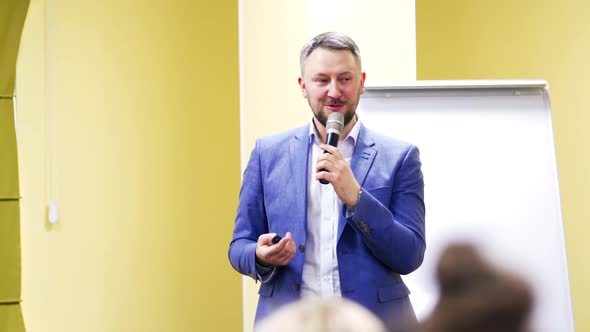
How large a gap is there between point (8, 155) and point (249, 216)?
5.63ft

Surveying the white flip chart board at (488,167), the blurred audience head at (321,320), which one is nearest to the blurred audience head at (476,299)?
the blurred audience head at (321,320)

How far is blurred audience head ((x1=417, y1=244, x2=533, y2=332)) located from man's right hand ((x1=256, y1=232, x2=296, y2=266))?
1.82ft

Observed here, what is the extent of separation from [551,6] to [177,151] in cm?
222

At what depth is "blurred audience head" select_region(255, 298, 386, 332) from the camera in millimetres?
742

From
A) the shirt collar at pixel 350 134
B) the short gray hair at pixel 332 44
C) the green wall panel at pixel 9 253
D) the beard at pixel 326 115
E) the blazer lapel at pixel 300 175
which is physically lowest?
the green wall panel at pixel 9 253

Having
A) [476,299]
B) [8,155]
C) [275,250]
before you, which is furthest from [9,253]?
[476,299]

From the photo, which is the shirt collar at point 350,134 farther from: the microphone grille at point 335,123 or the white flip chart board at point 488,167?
the white flip chart board at point 488,167

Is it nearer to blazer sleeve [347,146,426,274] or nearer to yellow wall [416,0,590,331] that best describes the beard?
blazer sleeve [347,146,426,274]

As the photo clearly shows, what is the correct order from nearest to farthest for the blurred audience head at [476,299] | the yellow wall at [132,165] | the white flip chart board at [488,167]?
the blurred audience head at [476,299] → the white flip chart board at [488,167] → the yellow wall at [132,165]

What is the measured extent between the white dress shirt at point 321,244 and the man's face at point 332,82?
212 mm

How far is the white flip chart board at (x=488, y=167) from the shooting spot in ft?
9.04

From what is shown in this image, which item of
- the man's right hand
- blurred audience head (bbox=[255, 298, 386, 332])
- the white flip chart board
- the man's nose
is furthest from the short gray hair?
blurred audience head (bbox=[255, 298, 386, 332])

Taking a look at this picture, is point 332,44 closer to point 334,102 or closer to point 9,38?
point 334,102

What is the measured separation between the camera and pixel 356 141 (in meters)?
2.21
